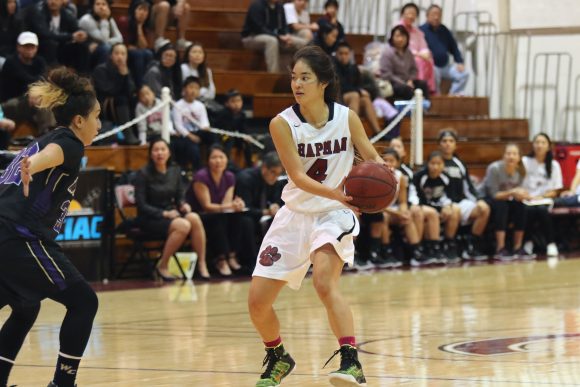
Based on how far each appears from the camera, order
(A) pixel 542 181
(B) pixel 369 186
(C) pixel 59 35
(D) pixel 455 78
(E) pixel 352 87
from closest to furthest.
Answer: (B) pixel 369 186, (C) pixel 59 35, (A) pixel 542 181, (E) pixel 352 87, (D) pixel 455 78

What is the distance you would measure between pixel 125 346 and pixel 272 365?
2.02 metres

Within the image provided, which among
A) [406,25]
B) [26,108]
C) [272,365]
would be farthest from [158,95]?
[272,365]

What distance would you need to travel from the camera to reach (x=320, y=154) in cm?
596

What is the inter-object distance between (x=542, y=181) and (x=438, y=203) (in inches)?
65.6

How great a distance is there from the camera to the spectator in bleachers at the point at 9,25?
1454cm

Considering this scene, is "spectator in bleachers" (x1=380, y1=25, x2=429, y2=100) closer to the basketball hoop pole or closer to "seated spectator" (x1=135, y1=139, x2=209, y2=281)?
the basketball hoop pole

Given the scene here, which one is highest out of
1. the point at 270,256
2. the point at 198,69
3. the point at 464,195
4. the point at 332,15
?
the point at 332,15

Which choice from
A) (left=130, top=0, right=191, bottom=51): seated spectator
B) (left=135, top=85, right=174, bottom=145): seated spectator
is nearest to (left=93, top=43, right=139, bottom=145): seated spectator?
(left=135, top=85, right=174, bottom=145): seated spectator

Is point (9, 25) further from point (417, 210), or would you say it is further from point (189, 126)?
point (417, 210)

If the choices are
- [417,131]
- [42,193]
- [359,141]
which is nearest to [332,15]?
[417,131]

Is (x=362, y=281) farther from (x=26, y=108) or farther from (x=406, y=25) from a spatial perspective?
(x=406, y=25)

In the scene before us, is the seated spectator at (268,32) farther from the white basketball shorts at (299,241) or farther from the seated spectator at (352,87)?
the white basketball shorts at (299,241)

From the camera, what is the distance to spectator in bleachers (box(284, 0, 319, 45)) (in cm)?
1748

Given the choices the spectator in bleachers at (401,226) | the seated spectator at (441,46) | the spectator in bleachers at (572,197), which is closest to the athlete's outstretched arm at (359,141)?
the spectator in bleachers at (401,226)
